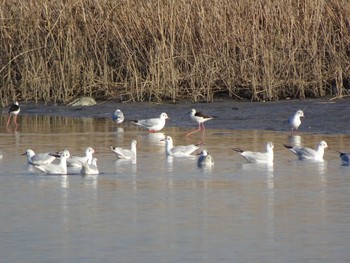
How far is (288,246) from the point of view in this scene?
7824 millimetres

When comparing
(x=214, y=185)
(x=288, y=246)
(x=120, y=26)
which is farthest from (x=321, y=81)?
(x=288, y=246)

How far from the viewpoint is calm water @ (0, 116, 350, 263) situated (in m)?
7.70

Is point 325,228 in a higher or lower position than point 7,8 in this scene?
lower

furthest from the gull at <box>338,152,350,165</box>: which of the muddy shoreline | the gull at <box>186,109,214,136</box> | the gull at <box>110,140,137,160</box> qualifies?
the gull at <box>186,109,214,136</box>

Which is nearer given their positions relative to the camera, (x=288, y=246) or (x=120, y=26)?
(x=288, y=246)

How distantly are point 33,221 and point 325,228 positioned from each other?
7.39 feet

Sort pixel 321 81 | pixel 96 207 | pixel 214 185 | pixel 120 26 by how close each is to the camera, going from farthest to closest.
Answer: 1. pixel 120 26
2. pixel 321 81
3. pixel 214 185
4. pixel 96 207

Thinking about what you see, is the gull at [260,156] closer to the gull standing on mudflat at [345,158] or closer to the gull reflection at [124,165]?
the gull standing on mudflat at [345,158]

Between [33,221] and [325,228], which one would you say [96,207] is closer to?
[33,221]

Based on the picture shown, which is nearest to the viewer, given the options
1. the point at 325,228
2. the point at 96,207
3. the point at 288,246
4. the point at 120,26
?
the point at 288,246

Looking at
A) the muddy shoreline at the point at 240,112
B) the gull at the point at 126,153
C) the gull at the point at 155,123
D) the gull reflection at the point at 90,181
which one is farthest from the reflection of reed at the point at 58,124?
the gull reflection at the point at 90,181

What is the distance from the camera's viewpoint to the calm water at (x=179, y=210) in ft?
25.2

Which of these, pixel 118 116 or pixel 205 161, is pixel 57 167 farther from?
pixel 118 116

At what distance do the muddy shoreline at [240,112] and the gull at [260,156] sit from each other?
10.7 feet
